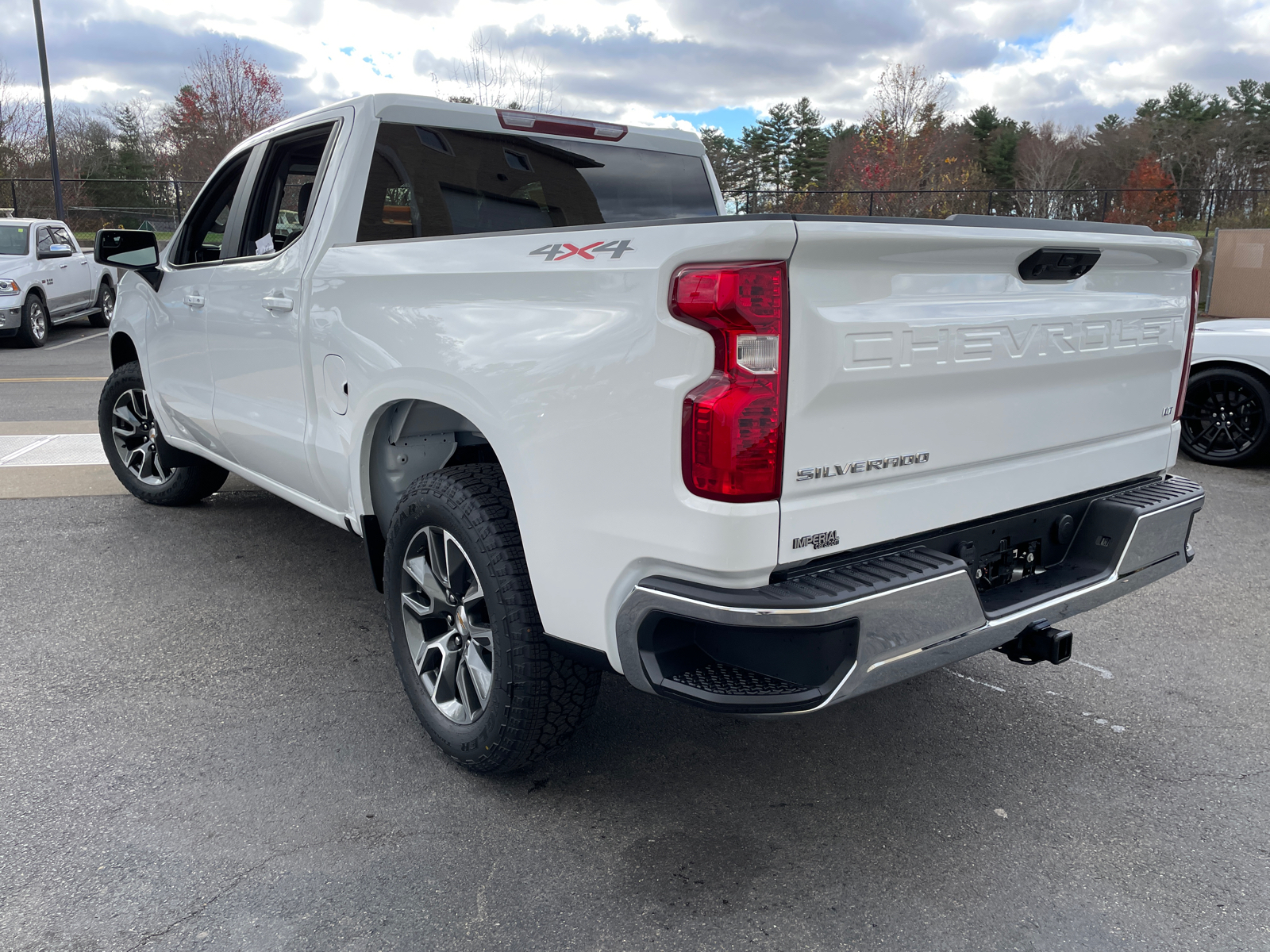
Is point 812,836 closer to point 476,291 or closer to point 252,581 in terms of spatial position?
point 476,291

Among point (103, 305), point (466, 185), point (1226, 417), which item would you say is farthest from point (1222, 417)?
point (103, 305)

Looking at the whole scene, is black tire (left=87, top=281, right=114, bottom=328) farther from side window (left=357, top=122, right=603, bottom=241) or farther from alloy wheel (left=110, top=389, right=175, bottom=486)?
side window (left=357, top=122, right=603, bottom=241)

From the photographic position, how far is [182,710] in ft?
10.9

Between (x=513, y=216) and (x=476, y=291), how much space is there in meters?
1.35

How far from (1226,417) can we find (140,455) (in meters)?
7.33

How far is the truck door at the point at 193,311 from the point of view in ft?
14.4

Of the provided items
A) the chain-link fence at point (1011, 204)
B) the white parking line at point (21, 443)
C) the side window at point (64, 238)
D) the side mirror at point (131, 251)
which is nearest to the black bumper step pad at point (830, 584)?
the side mirror at point (131, 251)

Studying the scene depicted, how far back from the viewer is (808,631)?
6.77 feet

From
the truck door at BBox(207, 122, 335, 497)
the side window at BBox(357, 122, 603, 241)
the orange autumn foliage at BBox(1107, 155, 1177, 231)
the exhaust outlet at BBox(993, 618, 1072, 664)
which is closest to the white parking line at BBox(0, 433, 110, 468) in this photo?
the truck door at BBox(207, 122, 335, 497)

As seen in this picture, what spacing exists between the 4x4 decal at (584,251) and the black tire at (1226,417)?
19.8ft

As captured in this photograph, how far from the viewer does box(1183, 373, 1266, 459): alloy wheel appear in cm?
679

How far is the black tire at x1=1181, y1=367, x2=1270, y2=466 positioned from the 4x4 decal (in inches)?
238

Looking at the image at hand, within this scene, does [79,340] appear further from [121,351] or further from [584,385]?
[584,385]

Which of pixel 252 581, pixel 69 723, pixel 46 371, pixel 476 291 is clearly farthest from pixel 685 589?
pixel 46 371
